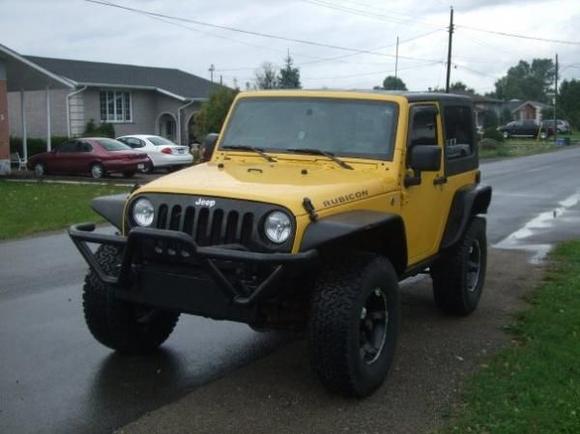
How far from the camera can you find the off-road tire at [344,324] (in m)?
4.62

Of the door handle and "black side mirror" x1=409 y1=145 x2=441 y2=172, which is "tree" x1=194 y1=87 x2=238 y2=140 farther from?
"black side mirror" x1=409 y1=145 x2=441 y2=172

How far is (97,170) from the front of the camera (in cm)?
2452

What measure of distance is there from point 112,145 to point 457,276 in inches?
783

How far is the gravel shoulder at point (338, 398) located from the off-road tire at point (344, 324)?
0.57 feet

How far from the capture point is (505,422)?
14.5ft

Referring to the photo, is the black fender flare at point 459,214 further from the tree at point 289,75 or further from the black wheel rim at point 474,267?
the tree at point 289,75

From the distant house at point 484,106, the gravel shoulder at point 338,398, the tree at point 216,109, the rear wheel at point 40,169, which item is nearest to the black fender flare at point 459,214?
the gravel shoulder at point 338,398

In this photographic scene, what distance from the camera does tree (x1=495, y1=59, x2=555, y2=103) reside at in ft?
500

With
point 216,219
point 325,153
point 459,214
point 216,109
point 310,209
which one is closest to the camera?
point 310,209

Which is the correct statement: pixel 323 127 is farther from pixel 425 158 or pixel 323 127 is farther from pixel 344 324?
pixel 344 324

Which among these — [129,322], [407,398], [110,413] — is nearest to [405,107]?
[407,398]

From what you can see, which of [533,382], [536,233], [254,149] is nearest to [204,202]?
[254,149]

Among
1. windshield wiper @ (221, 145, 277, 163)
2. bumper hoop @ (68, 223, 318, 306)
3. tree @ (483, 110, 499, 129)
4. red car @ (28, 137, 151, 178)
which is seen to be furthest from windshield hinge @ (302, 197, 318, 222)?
tree @ (483, 110, 499, 129)

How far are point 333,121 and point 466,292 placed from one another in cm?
212
